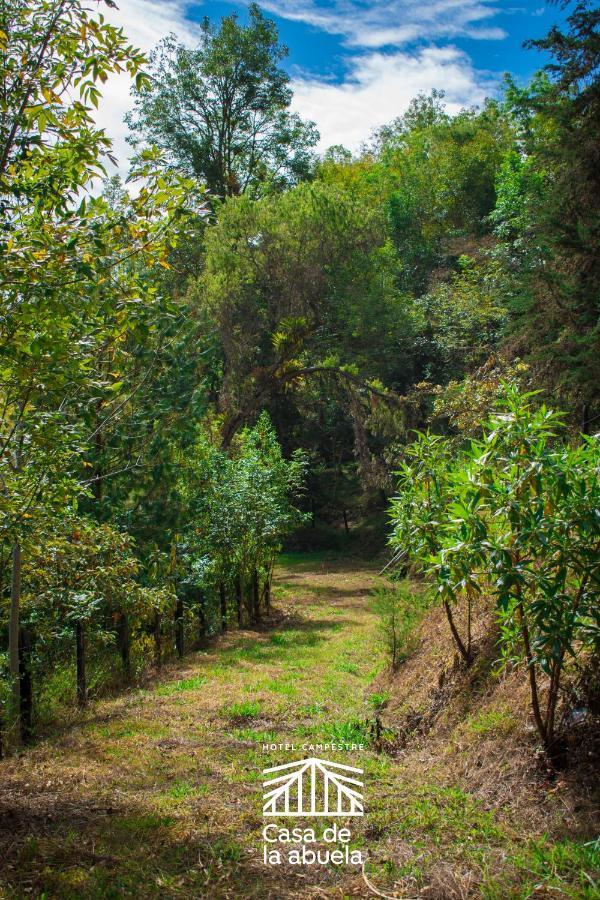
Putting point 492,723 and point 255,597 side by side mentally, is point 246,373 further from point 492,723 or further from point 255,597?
point 492,723

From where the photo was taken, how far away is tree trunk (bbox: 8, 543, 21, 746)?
486cm

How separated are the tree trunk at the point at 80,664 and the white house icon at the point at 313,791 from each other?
287 centimetres

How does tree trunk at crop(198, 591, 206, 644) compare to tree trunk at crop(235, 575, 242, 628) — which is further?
tree trunk at crop(235, 575, 242, 628)

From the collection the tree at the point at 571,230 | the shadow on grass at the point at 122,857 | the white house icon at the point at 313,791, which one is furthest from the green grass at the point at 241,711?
the tree at the point at 571,230

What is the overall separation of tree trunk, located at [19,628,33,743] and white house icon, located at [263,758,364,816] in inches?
88.1

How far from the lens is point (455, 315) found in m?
20.4

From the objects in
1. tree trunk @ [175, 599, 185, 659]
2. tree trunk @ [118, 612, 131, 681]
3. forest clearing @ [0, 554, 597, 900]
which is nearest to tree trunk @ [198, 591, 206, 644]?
tree trunk @ [175, 599, 185, 659]

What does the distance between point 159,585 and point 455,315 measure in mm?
14635

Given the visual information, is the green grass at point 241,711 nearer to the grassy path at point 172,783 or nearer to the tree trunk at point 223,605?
the grassy path at point 172,783

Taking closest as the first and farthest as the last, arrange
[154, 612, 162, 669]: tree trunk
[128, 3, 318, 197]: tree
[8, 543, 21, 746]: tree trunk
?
[8, 543, 21, 746]: tree trunk < [154, 612, 162, 669]: tree trunk < [128, 3, 318, 197]: tree

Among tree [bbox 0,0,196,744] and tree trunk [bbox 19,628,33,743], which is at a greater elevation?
tree [bbox 0,0,196,744]

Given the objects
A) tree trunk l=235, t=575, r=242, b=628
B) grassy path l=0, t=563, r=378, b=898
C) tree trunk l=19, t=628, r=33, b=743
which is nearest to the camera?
grassy path l=0, t=563, r=378, b=898

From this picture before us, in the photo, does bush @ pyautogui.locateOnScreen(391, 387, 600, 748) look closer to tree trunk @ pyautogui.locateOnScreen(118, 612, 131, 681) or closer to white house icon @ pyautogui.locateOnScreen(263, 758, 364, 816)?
white house icon @ pyautogui.locateOnScreen(263, 758, 364, 816)

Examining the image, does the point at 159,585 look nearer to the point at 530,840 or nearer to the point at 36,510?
the point at 36,510
